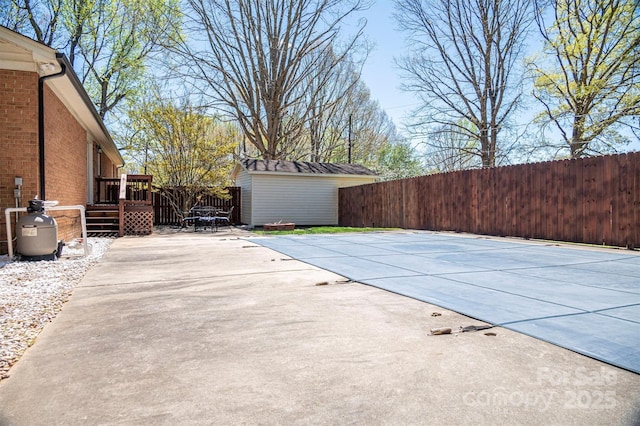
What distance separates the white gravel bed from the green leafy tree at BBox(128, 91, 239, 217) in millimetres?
8537

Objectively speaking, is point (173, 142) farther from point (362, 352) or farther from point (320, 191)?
point (362, 352)

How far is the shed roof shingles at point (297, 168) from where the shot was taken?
1614 centimetres

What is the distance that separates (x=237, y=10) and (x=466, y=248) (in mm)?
16652

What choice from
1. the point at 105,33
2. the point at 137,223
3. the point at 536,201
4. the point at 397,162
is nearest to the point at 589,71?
the point at 536,201

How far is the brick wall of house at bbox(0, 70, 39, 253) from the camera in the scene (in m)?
6.10

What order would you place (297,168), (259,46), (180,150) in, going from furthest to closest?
1. (259,46)
2. (297,168)
3. (180,150)

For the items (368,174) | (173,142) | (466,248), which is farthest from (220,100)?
(466,248)

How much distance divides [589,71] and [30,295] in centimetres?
1930

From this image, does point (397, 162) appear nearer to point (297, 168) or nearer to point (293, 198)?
point (297, 168)

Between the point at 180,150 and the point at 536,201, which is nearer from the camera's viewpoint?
the point at 536,201

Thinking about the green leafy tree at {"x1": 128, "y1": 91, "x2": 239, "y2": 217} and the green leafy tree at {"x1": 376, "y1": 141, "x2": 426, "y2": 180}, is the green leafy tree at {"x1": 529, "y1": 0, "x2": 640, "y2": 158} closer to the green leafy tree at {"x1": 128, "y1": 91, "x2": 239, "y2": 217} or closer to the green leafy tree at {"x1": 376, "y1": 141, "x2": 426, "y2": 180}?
the green leafy tree at {"x1": 128, "y1": 91, "x2": 239, "y2": 217}

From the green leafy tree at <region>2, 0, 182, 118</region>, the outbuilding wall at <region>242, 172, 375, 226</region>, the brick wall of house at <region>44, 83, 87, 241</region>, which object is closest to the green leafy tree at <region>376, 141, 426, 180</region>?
the outbuilding wall at <region>242, 172, 375, 226</region>

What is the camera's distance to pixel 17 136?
20.2 feet

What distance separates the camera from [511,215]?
9656mm
